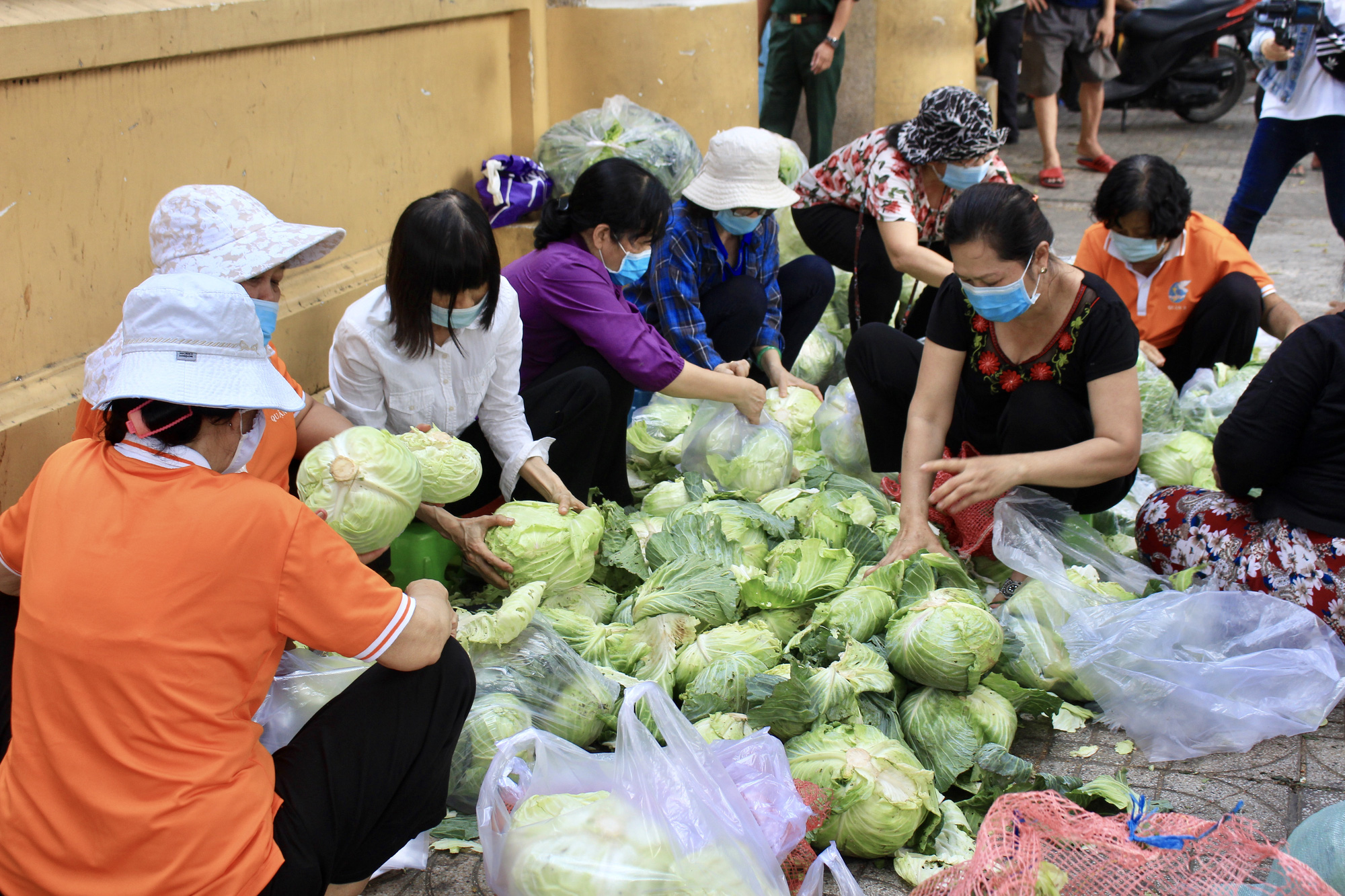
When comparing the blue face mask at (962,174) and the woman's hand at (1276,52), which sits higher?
the woman's hand at (1276,52)

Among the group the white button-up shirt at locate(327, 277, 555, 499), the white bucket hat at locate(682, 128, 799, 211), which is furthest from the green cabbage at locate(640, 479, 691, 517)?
the white bucket hat at locate(682, 128, 799, 211)

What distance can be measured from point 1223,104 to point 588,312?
10.1 m

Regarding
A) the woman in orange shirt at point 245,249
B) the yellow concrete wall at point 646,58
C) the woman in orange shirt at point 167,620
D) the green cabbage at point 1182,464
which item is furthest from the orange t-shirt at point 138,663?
the yellow concrete wall at point 646,58

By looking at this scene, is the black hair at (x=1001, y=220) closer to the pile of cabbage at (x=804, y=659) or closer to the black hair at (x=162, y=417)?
the pile of cabbage at (x=804, y=659)

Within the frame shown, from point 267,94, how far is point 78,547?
8.23ft

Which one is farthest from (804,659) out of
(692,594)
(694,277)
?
(694,277)

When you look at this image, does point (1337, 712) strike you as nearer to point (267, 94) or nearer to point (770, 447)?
point (770, 447)

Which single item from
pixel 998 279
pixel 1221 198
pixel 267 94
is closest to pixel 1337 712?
pixel 998 279

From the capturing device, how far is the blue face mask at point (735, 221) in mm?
4207

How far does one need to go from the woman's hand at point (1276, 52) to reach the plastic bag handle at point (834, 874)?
15.6ft

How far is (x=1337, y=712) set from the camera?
2805 mm

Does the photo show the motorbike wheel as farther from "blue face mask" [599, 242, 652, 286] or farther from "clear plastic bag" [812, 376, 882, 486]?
"blue face mask" [599, 242, 652, 286]

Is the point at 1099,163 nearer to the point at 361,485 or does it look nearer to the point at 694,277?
the point at 694,277

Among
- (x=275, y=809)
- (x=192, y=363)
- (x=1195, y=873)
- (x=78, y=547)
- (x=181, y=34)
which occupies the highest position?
(x=181, y=34)
